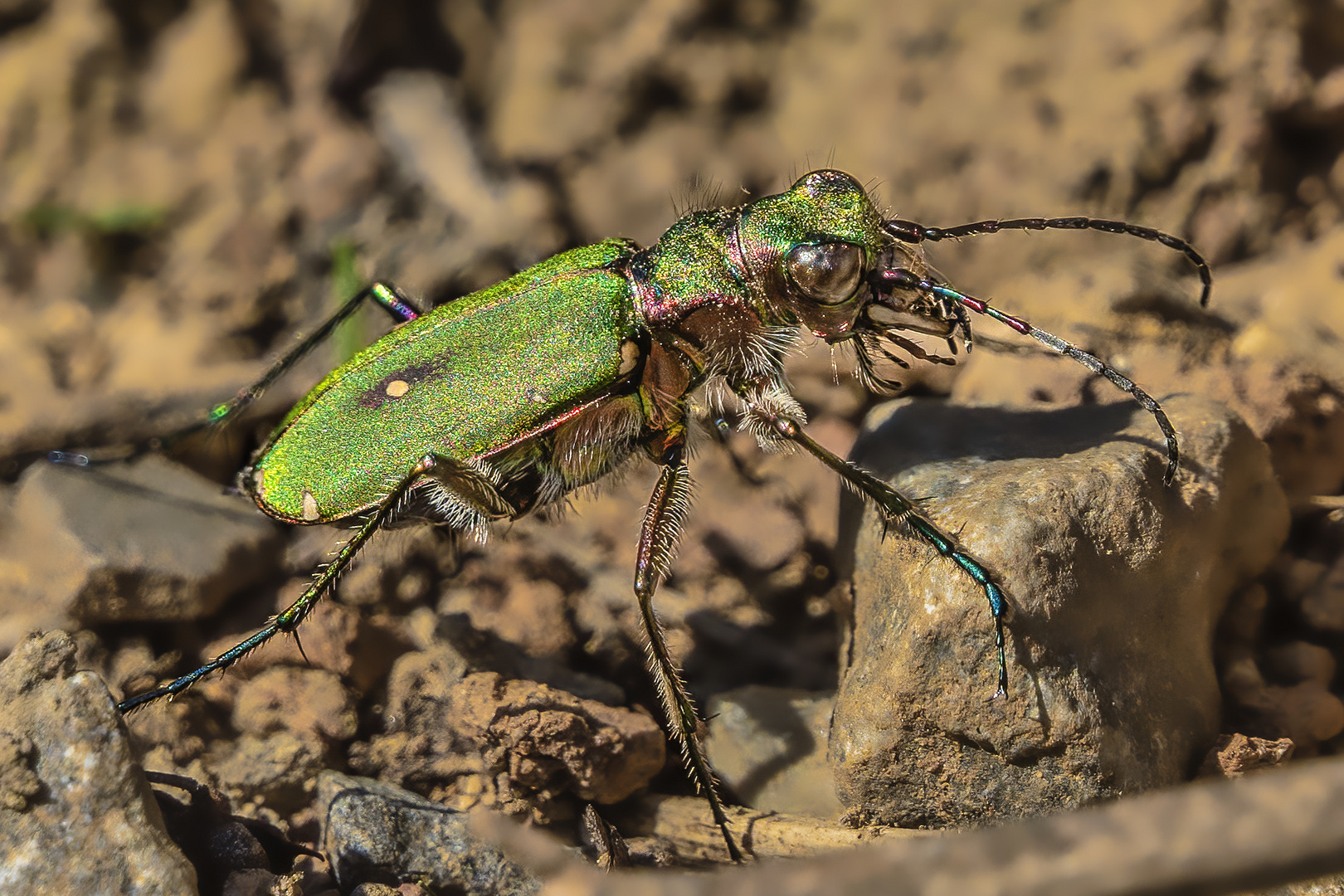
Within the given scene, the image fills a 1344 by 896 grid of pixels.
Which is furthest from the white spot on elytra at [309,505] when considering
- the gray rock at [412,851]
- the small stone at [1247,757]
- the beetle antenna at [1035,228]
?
the small stone at [1247,757]

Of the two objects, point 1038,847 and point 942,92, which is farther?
point 942,92

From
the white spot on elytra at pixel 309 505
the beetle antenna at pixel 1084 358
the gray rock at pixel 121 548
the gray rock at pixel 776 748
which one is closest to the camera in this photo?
the beetle antenna at pixel 1084 358

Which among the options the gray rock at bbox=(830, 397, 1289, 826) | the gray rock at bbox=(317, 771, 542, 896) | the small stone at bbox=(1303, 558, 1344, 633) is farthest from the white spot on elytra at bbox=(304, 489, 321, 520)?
the small stone at bbox=(1303, 558, 1344, 633)

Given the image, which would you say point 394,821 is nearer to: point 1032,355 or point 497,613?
point 497,613

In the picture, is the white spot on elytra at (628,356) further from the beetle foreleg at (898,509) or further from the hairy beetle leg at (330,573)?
the hairy beetle leg at (330,573)

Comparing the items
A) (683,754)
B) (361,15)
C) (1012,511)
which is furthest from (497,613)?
(361,15)

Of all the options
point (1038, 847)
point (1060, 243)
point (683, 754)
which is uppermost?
point (1060, 243)

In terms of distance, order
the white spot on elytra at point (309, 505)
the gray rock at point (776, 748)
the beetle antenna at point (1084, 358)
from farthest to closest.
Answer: the white spot on elytra at point (309, 505) < the gray rock at point (776, 748) < the beetle antenna at point (1084, 358)
